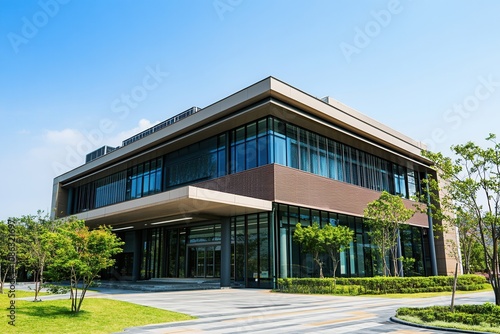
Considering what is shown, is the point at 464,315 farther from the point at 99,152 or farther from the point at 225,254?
the point at 99,152

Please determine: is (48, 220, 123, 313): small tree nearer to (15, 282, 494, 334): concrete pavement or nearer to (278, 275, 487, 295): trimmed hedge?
(15, 282, 494, 334): concrete pavement

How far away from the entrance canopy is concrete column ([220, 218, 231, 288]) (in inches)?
26.3

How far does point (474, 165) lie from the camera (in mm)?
12445

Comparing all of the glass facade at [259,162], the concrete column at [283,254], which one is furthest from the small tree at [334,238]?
the glass facade at [259,162]

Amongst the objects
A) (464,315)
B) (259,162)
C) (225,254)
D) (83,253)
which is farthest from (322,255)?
(83,253)

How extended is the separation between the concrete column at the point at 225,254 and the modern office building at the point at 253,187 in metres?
0.06

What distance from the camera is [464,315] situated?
983cm

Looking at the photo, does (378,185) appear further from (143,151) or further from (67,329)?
(67,329)

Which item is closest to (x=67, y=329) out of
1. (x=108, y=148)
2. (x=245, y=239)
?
(x=245, y=239)

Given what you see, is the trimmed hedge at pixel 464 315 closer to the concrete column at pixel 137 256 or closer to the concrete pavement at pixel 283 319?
the concrete pavement at pixel 283 319

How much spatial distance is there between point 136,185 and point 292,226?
1576cm

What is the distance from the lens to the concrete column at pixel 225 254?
22655 millimetres

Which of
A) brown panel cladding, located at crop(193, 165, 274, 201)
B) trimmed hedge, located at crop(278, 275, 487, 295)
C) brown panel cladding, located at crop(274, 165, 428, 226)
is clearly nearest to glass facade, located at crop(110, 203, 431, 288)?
brown panel cladding, located at crop(274, 165, 428, 226)

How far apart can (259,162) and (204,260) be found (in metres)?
8.29
